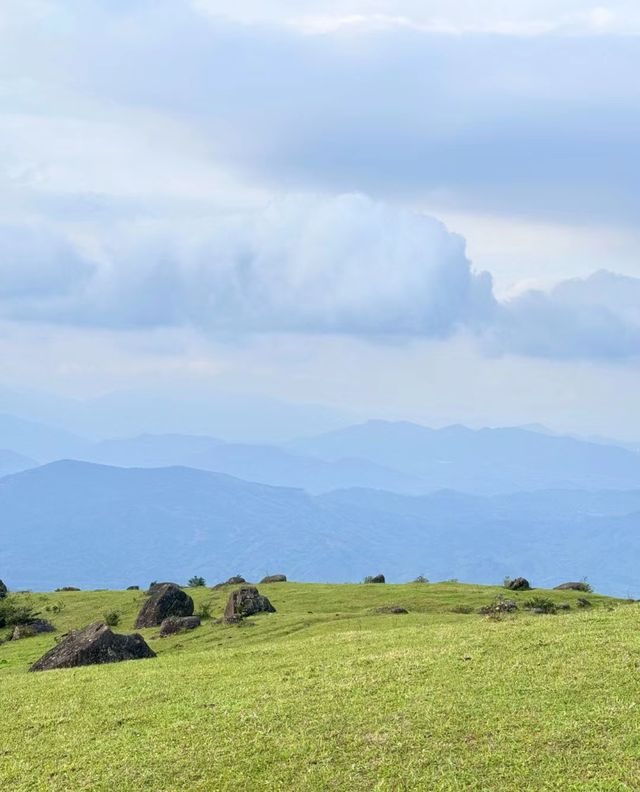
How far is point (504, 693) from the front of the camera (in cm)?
1969

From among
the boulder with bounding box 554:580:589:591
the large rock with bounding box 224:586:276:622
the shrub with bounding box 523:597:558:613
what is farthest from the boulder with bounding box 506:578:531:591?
the large rock with bounding box 224:586:276:622

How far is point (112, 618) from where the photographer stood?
55125mm

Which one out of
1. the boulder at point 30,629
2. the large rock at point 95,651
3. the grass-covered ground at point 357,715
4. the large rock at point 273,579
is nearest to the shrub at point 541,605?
the grass-covered ground at point 357,715

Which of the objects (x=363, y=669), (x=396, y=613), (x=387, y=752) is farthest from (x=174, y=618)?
(x=387, y=752)

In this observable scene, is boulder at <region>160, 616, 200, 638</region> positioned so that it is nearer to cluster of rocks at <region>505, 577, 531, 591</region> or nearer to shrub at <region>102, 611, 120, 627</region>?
shrub at <region>102, 611, 120, 627</region>

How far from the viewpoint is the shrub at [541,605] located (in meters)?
42.4

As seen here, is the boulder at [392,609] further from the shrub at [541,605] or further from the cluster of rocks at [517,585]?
the cluster of rocks at [517,585]

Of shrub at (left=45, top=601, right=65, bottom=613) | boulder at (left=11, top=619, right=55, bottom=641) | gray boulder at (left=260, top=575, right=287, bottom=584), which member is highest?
gray boulder at (left=260, top=575, right=287, bottom=584)

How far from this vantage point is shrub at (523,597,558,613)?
4240cm

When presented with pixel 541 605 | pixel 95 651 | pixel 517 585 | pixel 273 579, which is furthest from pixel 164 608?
pixel 517 585

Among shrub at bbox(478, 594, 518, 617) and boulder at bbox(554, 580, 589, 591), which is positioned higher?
boulder at bbox(554, 580, 589, 591)

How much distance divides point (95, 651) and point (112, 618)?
23.9 metres

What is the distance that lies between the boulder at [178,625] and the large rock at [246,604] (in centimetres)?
189

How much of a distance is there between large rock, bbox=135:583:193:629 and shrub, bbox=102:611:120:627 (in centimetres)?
289
